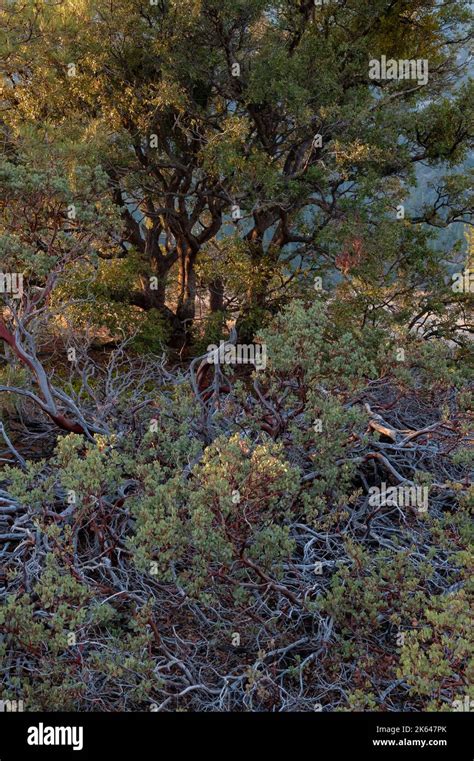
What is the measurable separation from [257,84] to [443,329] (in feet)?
17.5

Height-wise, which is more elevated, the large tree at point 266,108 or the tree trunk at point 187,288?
the large tree at point 266,108

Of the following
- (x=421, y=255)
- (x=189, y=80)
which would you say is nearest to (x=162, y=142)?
(x=189, y=80)

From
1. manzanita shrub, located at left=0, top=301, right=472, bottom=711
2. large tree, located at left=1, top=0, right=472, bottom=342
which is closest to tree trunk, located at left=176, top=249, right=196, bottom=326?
large tree, located at left=1, top=0, right=472, bottom=342

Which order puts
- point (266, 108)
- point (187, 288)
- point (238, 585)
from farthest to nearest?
point (187, 288) → point (266, 108) → point (238, 585)

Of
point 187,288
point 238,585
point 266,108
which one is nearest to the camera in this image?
point 238,585

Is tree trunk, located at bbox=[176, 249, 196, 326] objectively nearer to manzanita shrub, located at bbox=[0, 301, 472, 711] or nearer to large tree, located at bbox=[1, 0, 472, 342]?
large tree, located at bbox=[1, 0, 472, 342]

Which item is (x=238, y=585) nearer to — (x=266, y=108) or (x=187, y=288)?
(x=266, y=108)

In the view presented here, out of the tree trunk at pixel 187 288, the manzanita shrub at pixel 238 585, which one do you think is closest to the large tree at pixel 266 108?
the tree trunk at pixel 187 288

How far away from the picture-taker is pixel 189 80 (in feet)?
37.2

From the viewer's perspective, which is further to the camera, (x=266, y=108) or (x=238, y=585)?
(x=266, y=108)

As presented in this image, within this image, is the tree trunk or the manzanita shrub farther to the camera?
the tree trunk

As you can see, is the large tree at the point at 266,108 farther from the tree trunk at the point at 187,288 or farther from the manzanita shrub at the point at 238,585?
the manzanita shrub at the point at 238,585

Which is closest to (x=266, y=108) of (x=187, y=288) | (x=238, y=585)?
(x=187, y=288)

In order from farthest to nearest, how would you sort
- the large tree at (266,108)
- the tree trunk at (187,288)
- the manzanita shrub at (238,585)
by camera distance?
the tree trunk at (187,288) → the large tree at (266,108) → the manzanita shrub at (238,585)
